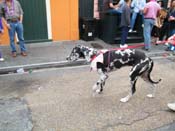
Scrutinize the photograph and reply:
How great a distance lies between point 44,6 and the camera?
9.12 meters

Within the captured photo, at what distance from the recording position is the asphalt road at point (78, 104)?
4.43 meters

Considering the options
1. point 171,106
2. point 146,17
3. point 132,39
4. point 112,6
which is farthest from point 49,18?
point 171,106

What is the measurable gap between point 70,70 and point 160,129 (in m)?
3.62

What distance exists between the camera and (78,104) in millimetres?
5148

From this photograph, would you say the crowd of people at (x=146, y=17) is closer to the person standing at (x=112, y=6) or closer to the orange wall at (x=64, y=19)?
the person standing at (x=112, y=6)

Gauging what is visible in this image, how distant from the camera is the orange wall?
30.7 feet

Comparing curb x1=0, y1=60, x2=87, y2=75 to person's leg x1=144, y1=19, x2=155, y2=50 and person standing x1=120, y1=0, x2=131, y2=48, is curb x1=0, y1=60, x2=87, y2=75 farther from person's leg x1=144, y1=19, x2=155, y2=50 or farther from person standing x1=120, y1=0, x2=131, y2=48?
person's leg x1=144, y1=19, x2=155, y2=50

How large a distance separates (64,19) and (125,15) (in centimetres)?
249

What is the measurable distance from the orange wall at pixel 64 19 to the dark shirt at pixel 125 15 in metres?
2.01

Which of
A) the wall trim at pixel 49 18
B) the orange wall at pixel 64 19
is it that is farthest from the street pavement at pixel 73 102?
the orange wall at pixel 64 19

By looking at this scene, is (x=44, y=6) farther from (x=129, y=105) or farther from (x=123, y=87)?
(x=129, y=105)

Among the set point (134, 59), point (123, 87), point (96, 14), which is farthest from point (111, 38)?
point (134, 59)

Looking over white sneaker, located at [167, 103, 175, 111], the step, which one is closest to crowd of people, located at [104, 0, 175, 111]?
the step

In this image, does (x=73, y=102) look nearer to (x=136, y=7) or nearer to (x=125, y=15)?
(x=125, y=15)
